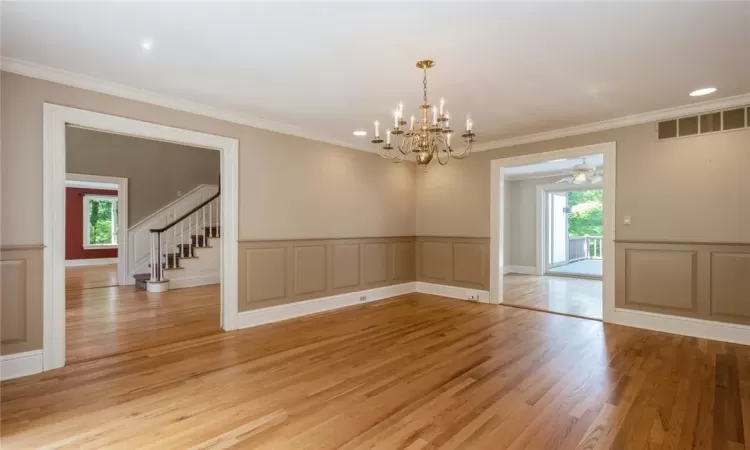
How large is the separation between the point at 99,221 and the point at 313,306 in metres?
10.4

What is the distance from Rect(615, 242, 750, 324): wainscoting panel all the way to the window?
43.7 ft

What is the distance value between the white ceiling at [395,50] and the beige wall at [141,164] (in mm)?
5391

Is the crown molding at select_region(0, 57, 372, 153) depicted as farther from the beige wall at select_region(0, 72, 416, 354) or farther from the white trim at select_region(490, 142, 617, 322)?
the white trim at select_region(490, 142, 617, 322)

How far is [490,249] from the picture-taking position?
5.75 m

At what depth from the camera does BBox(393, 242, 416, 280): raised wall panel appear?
6.39 metres

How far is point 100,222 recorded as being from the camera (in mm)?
11734

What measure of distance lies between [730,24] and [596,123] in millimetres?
2314

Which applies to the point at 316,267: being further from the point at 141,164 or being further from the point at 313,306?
the point at 141,164

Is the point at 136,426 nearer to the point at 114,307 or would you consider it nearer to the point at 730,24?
the point at 114,307

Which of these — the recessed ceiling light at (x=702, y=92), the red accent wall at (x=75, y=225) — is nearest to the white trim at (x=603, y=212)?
the recessed ceiling light at (x=702, y=92)

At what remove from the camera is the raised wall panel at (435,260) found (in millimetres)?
6301

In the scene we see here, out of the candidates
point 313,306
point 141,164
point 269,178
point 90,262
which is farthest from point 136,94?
point 90,262

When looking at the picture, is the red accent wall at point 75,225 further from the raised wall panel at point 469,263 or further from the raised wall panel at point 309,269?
the raised wall panel at point 469,263

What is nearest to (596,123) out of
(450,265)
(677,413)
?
(450,265)
